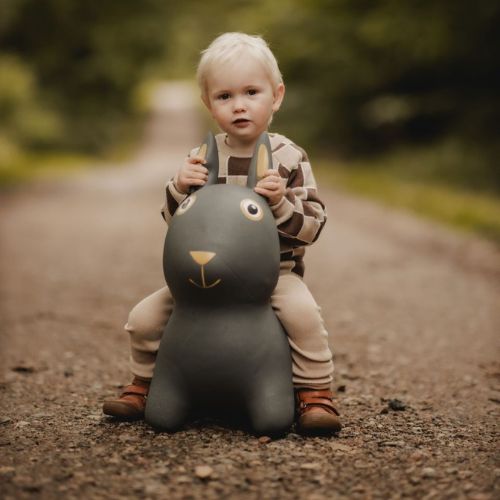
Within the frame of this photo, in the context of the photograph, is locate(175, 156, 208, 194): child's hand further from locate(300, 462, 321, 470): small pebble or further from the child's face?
locate(300, 462, 321, 470): small pebble

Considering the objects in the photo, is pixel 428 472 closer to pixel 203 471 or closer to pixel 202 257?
pixel 203 471

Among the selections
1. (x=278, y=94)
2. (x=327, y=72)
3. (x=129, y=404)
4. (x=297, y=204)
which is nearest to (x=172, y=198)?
(x=297, y=204)

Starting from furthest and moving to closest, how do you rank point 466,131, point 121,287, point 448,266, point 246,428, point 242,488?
point 466,131
point 448,266
point 121,287
point 246,428
point 242,488

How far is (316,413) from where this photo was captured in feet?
9.65

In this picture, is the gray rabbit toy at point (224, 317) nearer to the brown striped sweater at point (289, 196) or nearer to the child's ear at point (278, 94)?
the brown striped sweater at point (289, 196)

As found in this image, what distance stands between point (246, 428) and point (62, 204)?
32.7 ft

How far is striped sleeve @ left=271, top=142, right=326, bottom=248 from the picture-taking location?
3008 millimetres

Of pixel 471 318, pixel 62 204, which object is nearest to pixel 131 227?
pixel 62 204

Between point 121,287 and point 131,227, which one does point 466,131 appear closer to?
point 131,227

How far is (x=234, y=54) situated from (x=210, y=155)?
1.45 ft

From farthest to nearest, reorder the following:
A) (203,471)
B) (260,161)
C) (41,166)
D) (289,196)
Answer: (41,166) < (289,196) < (260,161) < (203,471)

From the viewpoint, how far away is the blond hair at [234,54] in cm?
298

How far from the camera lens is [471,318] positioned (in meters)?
5.42

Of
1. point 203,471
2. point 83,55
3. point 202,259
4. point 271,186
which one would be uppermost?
point 83,55
